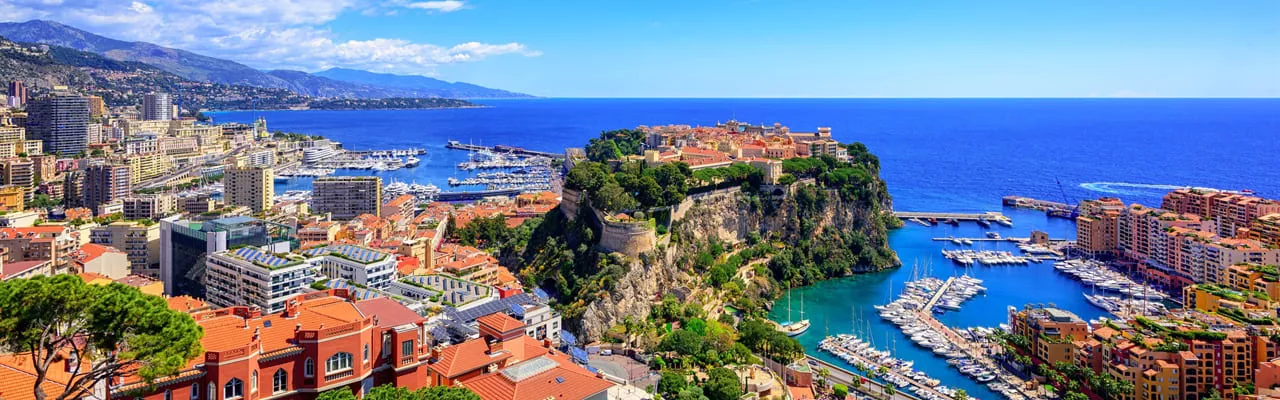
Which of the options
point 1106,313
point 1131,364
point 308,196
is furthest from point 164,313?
point 308,196

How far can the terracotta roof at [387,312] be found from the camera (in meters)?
11.4

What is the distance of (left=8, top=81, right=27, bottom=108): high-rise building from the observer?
67438 millimetres

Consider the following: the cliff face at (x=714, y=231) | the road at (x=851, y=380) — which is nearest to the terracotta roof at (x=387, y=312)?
the cliff face at (x=714, y=231)

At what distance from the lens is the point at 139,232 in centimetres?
2689

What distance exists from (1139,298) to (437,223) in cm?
2654

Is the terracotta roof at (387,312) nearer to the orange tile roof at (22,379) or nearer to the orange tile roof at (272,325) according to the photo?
the orange tile roof at (272,325)

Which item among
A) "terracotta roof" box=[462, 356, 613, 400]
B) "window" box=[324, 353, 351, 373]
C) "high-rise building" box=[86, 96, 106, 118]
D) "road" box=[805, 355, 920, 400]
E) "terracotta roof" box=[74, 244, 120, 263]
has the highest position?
"high-rise building" box=[86, 96, 106, 118]

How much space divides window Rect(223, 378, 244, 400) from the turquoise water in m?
16.4

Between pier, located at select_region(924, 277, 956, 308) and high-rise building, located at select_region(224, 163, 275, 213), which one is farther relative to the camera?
high-rise building, located at select_region(224, 163, 275, 213)

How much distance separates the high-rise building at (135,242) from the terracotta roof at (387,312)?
18507mm

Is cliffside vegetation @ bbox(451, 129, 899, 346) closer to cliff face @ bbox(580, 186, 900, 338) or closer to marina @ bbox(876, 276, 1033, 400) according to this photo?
cliff face @ bbox(580, 186, 900, 338)

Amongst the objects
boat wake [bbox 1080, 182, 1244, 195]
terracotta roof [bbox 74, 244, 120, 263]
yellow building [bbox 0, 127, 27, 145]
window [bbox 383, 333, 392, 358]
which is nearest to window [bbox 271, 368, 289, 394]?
window [bbox 383, 333, 392, 358]

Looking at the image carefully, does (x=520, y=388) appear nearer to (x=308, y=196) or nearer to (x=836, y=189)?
(x=836, y=189)

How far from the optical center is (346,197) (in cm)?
4206
